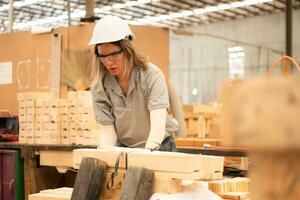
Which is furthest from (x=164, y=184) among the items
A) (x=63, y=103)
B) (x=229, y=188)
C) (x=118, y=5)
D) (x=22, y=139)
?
(x=118, y=5)

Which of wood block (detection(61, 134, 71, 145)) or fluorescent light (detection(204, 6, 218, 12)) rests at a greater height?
fluorescent light (detection(204, 6, 218, 12))

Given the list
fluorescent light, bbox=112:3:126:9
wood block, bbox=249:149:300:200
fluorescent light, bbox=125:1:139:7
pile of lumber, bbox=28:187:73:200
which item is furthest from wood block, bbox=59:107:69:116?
fluorescent light, bbox=112:3:126:9

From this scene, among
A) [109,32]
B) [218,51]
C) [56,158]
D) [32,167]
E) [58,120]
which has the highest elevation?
[218,51]

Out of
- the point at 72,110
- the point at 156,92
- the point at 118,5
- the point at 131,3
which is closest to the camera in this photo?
the point at 156,92

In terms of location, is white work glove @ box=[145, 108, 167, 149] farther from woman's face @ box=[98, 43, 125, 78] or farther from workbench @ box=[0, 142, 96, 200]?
workbench @ box=[0, 142, 96, 200]

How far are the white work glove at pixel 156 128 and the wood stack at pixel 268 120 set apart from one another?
1929 mm

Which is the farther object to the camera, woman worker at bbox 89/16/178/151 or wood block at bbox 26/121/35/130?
wood block at bbox 26/121/35/130

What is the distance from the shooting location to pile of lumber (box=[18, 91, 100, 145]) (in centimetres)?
501

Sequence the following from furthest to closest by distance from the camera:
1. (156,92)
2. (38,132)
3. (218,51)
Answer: (218,51)
(38,132)
(156,92)

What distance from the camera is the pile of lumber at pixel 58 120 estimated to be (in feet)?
16.4

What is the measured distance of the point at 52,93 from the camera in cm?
582

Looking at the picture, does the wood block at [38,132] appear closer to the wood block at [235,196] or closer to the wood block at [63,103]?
the wood block at [63,103]

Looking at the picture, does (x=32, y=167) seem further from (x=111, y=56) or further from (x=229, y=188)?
(x=229, y=188)

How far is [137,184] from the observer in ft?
6.43
